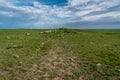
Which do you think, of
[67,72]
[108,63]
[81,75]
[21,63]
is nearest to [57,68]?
[67,72]

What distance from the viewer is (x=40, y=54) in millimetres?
14094

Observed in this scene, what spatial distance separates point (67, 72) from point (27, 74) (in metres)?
2.18

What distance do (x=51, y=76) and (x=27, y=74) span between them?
4.33ft

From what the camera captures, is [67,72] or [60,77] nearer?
[60,77]

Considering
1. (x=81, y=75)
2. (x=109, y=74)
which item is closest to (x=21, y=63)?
(x=81, y=75)

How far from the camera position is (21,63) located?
38.0 ft

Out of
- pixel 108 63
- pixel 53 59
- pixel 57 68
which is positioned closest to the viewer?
pixel 57 68

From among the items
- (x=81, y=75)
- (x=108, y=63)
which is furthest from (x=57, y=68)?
(x=108, y=63)

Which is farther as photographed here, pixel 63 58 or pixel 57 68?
pixel 63 58

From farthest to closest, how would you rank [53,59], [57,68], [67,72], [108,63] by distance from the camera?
[53,59] < [108,63] < [57,68] < [67,72]

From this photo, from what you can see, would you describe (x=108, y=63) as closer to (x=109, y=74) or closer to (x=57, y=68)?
(x=109, y=74)

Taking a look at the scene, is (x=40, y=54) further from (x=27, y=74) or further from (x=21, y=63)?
(x=27, y=74)

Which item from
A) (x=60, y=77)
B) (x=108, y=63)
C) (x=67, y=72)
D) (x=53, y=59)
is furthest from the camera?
(x=53, y=59)

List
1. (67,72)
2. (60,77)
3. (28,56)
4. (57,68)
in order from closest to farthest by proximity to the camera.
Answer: (60,77) → (67,72) → (57,68) → (28,56)
